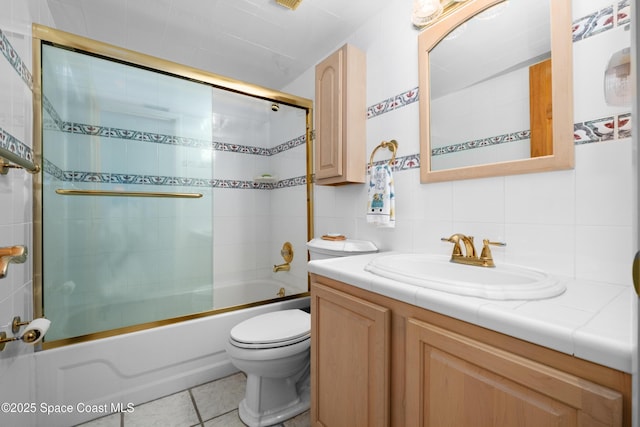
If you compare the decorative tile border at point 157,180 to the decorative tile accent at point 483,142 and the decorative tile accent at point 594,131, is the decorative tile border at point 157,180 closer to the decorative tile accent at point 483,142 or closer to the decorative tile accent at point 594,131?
the decorative tile accent at point 483,142

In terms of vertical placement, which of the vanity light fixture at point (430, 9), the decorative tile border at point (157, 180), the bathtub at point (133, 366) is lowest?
the bathtub at point (133, 366)

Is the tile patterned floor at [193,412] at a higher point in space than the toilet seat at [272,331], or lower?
lower

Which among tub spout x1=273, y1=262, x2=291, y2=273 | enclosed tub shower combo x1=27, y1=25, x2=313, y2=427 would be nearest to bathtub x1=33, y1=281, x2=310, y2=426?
enclosed tub shower combo x1=27, y1=25, x2=313, y2=427

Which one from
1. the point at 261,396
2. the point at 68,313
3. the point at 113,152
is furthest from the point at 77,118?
the point at 261,396

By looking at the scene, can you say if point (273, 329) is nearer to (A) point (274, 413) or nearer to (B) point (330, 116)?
(A) point (274, 413)

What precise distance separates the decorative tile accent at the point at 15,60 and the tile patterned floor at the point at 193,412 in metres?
1.58

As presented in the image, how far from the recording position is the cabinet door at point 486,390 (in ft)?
1.61

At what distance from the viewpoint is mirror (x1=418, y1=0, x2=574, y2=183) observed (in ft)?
3.13

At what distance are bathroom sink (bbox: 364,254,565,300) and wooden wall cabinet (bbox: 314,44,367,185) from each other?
2.18ft

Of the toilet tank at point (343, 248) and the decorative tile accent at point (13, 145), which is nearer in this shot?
the decorative tile accent at point (13, 145)

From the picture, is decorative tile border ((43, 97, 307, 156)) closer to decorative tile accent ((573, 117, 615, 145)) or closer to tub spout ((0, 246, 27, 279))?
tub spout ((0, 246, 27, 279))

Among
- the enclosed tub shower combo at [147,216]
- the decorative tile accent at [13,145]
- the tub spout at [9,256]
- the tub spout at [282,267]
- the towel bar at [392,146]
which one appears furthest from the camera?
the tub spout at [282,267]

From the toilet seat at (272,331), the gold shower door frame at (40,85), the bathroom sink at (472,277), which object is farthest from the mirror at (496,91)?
the gold shower door frame at (40,85)

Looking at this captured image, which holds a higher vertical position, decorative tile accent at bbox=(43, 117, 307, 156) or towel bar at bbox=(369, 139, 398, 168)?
decorative tile accent at bbox=(43, 117, 307, 156)
